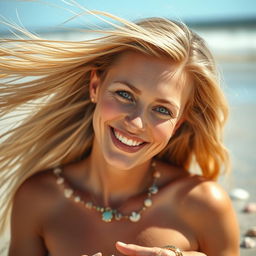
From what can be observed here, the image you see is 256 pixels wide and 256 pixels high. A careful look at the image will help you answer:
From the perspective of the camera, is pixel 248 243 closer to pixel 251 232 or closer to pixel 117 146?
pixel 251 232

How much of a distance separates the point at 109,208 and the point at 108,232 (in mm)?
172

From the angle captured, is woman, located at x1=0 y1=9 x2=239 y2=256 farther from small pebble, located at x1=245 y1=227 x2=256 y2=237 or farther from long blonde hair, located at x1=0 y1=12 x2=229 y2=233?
small pebble, located at x1=245 y1=227 x2=256 y2=237

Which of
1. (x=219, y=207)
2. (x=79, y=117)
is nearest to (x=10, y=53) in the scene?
(x=79, y=117)

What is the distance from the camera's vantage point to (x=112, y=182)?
320 cm

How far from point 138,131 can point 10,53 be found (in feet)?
3.42

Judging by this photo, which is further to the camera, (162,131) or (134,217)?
(134,217)

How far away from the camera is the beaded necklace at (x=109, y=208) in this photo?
10.1ft

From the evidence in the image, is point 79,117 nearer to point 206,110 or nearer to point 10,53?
point 10,53

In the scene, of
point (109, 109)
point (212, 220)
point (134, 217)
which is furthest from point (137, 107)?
point (212, 220)

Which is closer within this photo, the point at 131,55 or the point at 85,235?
the point at 131,55

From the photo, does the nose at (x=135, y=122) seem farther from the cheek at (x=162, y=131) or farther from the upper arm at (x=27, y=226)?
the upper arm at (x=27, y=226)

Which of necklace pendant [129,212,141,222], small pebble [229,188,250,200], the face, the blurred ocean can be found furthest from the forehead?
small pebble [229,188,250,200]

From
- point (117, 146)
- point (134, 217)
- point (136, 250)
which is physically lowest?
A: point (134, 217)

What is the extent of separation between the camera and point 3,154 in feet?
11.3
